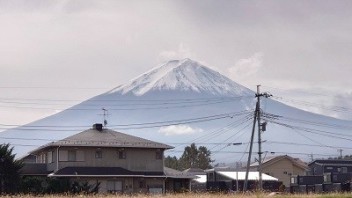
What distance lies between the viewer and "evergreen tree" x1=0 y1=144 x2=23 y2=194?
48031 millimetres

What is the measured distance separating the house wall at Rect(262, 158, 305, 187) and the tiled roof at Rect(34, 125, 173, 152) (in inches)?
1250

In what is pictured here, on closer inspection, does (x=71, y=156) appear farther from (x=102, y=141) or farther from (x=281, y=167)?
(x=281, y=167)

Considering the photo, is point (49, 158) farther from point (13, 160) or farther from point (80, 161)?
point (13, 160)

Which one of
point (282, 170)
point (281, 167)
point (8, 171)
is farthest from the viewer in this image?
point (281, 167)

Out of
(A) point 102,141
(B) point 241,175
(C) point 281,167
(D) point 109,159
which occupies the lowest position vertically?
(B) point 241,175

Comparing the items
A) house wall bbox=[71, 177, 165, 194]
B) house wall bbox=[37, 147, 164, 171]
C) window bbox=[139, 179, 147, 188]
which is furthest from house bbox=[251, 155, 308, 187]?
window bbox=[139, 179, 147, 188]

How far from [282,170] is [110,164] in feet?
122

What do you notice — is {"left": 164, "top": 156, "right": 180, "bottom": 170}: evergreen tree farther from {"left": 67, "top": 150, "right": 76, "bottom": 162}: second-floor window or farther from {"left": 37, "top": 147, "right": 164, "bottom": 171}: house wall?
{"left": 67, "top": 150, "right": 76, "bottom": 162}: second-floor window

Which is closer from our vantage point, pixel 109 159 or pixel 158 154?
pixel 109 159

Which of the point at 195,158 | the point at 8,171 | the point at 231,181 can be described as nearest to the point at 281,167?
the point at 231,181

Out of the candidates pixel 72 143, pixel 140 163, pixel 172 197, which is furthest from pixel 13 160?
pixel 172 197

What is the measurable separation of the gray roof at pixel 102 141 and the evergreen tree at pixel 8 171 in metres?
7.31

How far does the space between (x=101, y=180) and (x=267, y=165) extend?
1479 inches

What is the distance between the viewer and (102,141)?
5769cm
